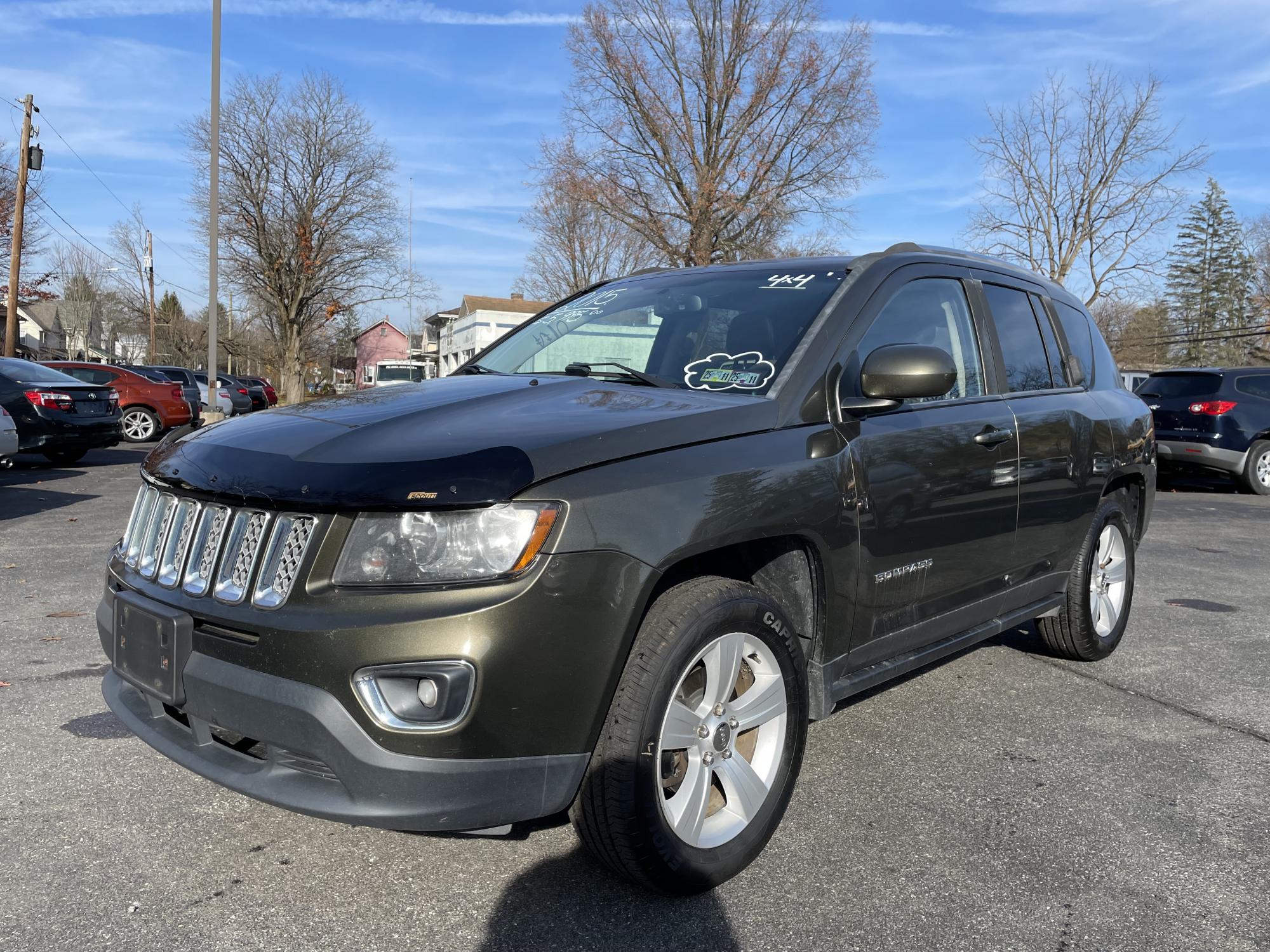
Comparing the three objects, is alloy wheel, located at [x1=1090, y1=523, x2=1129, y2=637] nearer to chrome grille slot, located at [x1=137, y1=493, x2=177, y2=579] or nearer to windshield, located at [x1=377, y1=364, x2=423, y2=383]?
chrome grille slot, located at [x1=137, y1=493, x2=177, y2=579]

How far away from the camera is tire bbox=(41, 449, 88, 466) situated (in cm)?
1330

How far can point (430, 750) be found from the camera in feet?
7.04

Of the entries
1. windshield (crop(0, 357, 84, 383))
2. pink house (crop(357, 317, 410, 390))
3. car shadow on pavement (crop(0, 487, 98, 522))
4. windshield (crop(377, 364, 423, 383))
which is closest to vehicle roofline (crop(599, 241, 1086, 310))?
car shadow on pavement (crop(0, 487, 98, 522))

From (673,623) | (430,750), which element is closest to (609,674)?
(673,623)

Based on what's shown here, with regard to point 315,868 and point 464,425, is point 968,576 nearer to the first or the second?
point 464,425

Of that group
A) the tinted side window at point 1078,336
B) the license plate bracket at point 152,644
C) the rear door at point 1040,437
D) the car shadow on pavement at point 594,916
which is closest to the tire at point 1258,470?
the tinted side window at point 1078,336

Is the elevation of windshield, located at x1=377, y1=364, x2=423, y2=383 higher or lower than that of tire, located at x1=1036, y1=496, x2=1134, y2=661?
higher

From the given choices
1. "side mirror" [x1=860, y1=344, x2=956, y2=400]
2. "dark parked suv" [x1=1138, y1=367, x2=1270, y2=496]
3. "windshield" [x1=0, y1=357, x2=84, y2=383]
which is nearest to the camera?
"side mirror" [x1=860, y1=344, x2=956, y2=400]

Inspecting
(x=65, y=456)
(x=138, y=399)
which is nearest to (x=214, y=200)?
(x=138, y=399)

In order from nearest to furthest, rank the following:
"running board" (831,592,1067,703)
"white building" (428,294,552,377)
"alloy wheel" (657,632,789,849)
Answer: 1. "alloy wheel" (657,632,789,849)
2. "running board" (831,592,1067,703)
3. "white building" (428,294,552,377)

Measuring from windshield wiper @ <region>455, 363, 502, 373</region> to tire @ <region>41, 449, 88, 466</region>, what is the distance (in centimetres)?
1139

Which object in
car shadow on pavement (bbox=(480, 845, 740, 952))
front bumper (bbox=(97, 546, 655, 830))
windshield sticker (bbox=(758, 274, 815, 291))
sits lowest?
car shadow on pavement (bbox=(480, 845, 740, 952))

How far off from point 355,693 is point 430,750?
205mm

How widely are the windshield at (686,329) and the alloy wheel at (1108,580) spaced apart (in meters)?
2.22
